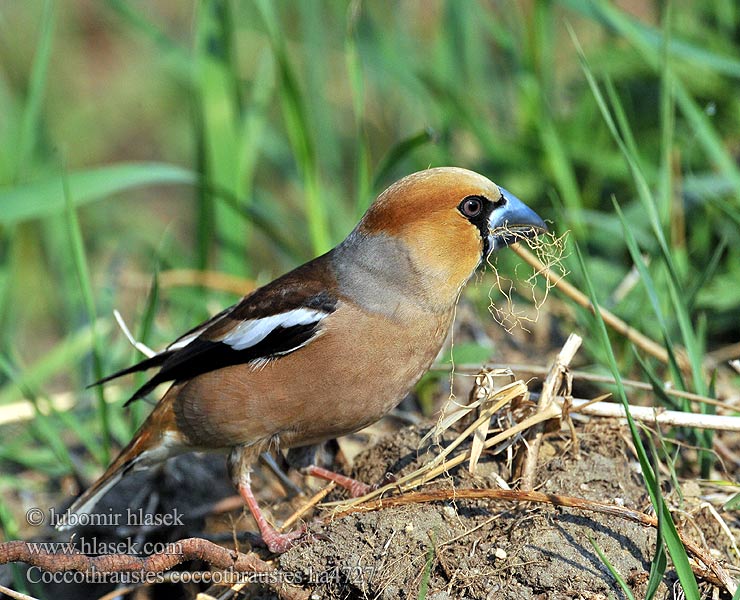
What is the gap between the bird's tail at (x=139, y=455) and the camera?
4035 millimetres

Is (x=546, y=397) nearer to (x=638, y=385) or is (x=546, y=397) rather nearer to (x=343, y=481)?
(x=638, y=385)

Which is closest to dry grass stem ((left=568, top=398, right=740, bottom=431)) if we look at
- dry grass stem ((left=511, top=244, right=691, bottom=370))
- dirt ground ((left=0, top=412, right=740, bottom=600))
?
dirt ground ((left=0, top=412, right=740, bottom=600))

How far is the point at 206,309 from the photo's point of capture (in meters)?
5.35

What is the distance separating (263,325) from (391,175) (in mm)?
2590

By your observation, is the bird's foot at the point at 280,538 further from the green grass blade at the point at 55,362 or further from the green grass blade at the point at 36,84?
the green grass blade at the point at 36,84

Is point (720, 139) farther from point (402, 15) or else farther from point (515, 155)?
point (402, 15)

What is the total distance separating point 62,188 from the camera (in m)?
4.64

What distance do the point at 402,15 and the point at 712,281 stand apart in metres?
3.90

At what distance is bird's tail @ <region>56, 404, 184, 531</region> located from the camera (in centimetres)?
404

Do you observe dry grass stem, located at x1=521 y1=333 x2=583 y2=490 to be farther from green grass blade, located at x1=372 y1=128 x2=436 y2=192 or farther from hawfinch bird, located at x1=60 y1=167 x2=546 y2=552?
green grass blade, located at x1=372 y1=128 x2=436 y2=192

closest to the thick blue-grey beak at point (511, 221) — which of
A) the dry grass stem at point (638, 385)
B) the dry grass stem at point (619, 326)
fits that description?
the dry grass stem at point (619, 326)

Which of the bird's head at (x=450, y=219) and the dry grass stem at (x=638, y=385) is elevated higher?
the bird's head at (x=450, y=219)

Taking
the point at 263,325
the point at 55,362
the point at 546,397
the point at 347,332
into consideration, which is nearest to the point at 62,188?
the point at 55,362

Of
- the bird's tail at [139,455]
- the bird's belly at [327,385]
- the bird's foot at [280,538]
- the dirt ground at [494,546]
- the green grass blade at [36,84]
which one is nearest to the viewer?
the dirt ground at [494,546]
